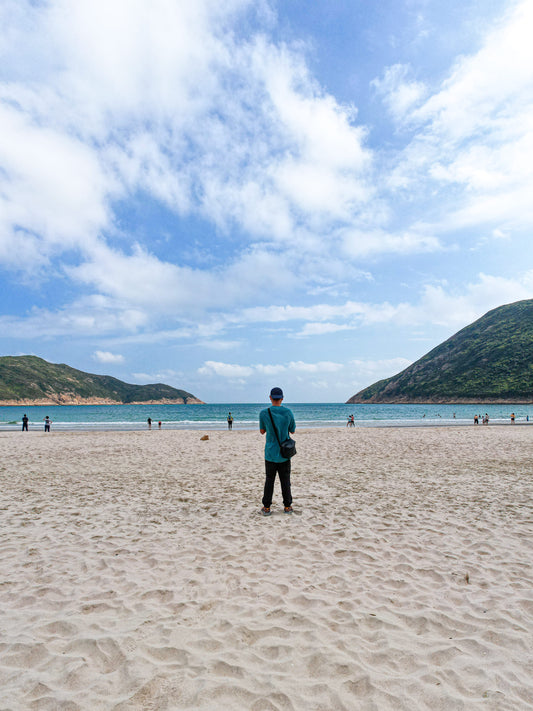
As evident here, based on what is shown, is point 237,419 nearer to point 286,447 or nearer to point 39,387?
point 286,447

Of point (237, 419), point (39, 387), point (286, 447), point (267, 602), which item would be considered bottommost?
point (237, 419)

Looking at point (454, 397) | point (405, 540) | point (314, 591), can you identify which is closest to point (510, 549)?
point (405, 540)

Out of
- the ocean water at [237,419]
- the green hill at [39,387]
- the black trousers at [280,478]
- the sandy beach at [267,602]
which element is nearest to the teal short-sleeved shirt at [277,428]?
the black trousers at [280,478]

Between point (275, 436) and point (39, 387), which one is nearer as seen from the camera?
point (275, 436)

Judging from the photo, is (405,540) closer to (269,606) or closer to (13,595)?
(269,606)

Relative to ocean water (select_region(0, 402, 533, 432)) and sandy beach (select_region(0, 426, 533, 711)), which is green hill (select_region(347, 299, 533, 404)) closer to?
ocean water (select_region(0, 402, 533, 432))

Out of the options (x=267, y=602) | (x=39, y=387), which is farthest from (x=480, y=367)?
(x=39, y=387)

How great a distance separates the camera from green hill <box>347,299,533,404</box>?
10569 cm

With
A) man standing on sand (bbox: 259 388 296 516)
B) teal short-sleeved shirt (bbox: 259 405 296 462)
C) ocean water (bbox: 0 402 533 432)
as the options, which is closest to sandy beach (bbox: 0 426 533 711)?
man standing on sand (bbox: 259 388 296 516)

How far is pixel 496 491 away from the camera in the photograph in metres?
9.62

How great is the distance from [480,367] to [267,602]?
13547cm

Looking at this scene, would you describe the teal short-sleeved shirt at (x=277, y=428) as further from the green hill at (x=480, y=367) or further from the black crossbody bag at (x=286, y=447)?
the green hill at (x=480, y=367)

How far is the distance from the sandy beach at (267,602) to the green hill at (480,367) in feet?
375

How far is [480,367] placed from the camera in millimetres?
119562
